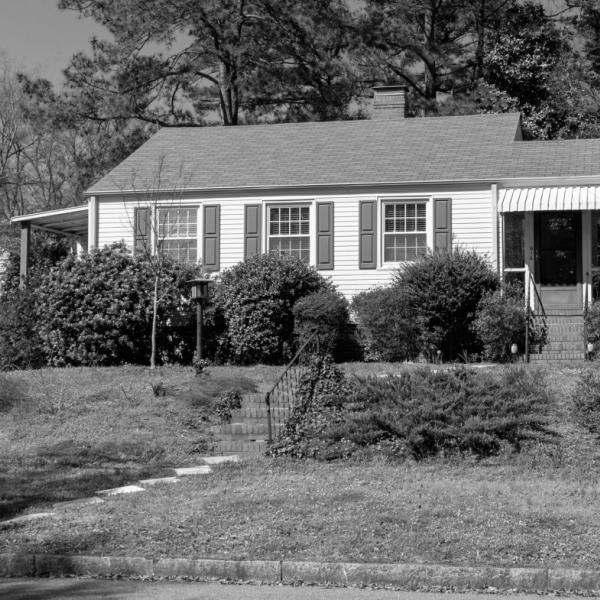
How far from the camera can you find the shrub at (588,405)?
36.8ft

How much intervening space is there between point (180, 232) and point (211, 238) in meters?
0.77

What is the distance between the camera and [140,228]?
2111 centimetres

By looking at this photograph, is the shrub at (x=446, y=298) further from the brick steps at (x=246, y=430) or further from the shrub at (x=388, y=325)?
the brick steps at (x=246, y=430)

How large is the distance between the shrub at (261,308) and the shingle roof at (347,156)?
2.25m

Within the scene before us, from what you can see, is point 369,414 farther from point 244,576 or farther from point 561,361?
point 561,361

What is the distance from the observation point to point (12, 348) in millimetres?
19062

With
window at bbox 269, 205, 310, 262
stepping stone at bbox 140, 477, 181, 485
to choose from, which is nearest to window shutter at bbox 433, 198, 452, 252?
window at bbox 269, 205, 310, 262

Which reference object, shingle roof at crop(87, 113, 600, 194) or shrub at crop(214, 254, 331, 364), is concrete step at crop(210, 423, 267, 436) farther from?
shingle roof at crop(87, 113, 600, 194)

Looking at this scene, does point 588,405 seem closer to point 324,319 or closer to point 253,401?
point 253,401

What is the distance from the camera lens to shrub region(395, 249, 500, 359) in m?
18.0

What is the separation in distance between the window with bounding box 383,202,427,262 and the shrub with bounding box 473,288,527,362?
2.67 metres

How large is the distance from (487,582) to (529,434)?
432 centimetres

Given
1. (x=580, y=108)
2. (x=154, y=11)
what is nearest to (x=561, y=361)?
(x=580, y=108)

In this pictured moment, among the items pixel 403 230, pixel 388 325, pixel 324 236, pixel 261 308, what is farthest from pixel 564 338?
pixel 261 308
